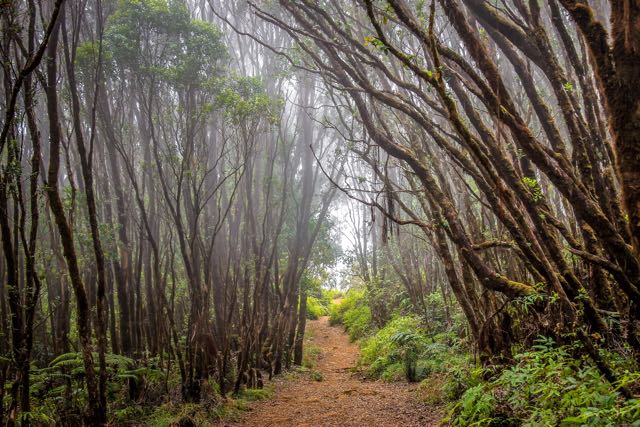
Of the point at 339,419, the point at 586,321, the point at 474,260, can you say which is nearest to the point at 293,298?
the point at 339,419

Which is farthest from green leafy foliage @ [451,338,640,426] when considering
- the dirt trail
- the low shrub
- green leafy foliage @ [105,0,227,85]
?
the low shrub

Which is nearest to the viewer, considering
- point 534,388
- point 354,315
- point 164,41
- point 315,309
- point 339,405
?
point 534,388

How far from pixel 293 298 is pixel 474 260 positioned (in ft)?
20.5

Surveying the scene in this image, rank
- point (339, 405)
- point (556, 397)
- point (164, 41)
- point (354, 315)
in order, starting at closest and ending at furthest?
point (556, 397), point (339, 405), point (164, 41), point (354, 315)

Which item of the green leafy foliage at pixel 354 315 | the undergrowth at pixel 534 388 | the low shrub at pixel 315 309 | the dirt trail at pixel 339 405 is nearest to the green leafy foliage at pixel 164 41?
the dirt trail at pixel 339 405

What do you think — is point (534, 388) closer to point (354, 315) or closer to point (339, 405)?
point (339, 405)

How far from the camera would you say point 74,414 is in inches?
194

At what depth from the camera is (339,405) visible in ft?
21.4

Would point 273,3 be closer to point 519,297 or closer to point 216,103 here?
point 216,103

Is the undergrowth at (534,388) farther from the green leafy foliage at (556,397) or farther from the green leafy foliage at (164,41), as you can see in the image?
the green leafy foliage at (164,41)

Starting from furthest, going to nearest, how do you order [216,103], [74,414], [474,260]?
[216,103], [74,414], [474,260]

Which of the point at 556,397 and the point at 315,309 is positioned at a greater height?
the point at 315,309

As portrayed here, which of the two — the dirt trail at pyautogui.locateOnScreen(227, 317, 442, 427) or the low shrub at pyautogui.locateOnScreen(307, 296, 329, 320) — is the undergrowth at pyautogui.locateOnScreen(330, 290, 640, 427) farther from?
the low shrub at pyautogui.locateOnScreen(307, 296, 329, 320)

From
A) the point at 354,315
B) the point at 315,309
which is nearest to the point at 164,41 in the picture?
the point at 354,315
